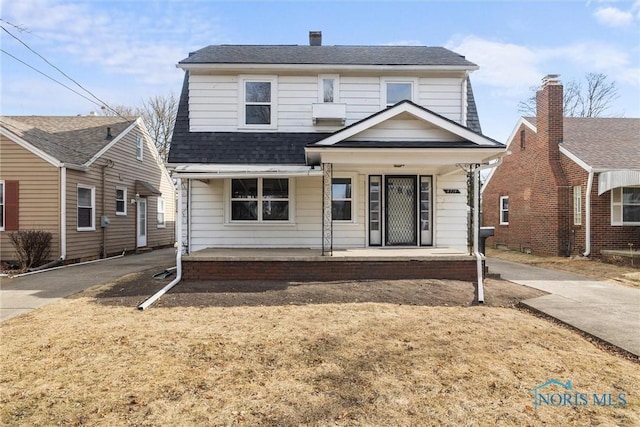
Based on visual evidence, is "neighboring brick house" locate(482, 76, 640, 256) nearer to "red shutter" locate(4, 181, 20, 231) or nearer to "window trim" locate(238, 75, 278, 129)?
"window trim" locate(238, 75, 278, 129)

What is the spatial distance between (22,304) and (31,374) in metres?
3.90

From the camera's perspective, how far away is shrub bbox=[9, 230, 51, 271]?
35.7 ft

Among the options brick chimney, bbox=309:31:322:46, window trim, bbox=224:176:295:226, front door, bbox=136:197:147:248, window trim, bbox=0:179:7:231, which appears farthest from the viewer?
front door, bbox=136:197:147:248

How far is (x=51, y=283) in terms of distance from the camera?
895 centimetres

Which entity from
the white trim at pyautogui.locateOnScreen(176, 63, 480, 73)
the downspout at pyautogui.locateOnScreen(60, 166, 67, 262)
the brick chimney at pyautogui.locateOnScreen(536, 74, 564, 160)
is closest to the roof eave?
the white trim at pyautogui.locateOnScreen(176, 63, 480, 73)

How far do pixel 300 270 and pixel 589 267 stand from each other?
379 inches

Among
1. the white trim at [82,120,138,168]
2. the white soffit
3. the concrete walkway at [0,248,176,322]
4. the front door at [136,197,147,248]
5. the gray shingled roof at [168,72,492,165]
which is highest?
the white trim at [82,120,138,168]

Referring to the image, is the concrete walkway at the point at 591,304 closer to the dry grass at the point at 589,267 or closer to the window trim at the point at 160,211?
the dry grass at the point at 589,267

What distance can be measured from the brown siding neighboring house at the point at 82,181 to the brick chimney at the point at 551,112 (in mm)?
17186

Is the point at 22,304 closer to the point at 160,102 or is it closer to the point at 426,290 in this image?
the point at 426,290

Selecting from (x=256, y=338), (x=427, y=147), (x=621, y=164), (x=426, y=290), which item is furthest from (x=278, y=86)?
(x=621, y=164)

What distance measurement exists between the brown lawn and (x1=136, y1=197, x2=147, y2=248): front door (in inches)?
436

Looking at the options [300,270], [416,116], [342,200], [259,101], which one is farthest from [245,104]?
[300,270]

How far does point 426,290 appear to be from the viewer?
7.47 m
